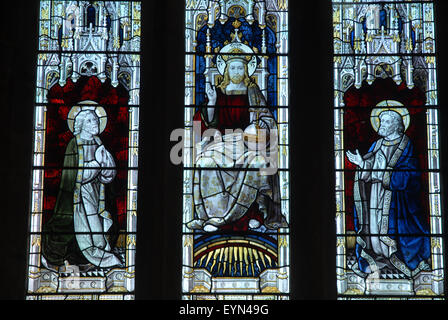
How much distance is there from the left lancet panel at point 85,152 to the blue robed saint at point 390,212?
2.05m

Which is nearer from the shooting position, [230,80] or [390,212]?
[390,212]

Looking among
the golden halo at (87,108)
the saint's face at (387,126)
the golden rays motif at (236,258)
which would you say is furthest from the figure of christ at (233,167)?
the saint's face at (387,126)

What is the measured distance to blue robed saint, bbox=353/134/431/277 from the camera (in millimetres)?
8055

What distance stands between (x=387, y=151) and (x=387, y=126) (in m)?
0.24

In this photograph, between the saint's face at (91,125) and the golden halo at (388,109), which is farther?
the golden halo at (388,109)

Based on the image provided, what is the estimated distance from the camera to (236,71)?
8.49 m

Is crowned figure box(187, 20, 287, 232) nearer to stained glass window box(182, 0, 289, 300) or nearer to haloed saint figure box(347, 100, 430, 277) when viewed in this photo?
stained glass window box(182, 0, 289, 300)

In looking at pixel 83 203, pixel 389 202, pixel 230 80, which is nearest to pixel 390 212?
pixel 389 202

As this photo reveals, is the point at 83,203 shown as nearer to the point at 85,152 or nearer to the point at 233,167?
the point at 85,152

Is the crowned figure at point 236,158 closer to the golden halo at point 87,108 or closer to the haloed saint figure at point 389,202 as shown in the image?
the haloed saint figure at point 389,202

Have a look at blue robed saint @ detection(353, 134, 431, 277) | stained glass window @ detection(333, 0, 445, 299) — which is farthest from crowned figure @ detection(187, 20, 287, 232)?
blue robed saint @ detection(353, 134, 431, 277)

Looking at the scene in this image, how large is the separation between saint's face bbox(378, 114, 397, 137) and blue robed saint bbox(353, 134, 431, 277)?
0.24ft

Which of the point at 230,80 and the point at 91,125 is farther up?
the point at 230,80

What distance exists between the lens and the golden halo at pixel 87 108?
832cm
